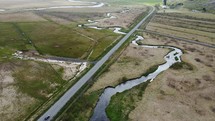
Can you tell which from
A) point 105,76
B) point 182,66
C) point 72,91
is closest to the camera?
point 72,91

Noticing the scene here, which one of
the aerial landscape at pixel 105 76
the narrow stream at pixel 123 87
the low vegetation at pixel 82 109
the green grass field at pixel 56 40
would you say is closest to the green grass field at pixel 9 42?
the aerial landscape at pixel 105 76

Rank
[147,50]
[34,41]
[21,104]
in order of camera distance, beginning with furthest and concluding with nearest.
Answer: [34,41] → [147,50] → [21,104]

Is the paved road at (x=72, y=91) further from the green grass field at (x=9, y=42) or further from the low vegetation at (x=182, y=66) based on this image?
the green grass field at (x=9, y=42)

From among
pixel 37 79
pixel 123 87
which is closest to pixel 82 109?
pixel 123 87

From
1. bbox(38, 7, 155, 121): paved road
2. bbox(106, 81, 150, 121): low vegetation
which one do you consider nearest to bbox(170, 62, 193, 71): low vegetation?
bbox(106, 81, 150, 121): low vegetation

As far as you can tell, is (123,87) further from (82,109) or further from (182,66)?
(182,66)

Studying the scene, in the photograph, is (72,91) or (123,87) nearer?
(72,91)

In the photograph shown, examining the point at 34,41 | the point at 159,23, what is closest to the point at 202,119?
the point at 34,41

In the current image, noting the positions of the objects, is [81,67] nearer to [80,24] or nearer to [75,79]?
[75,79]
